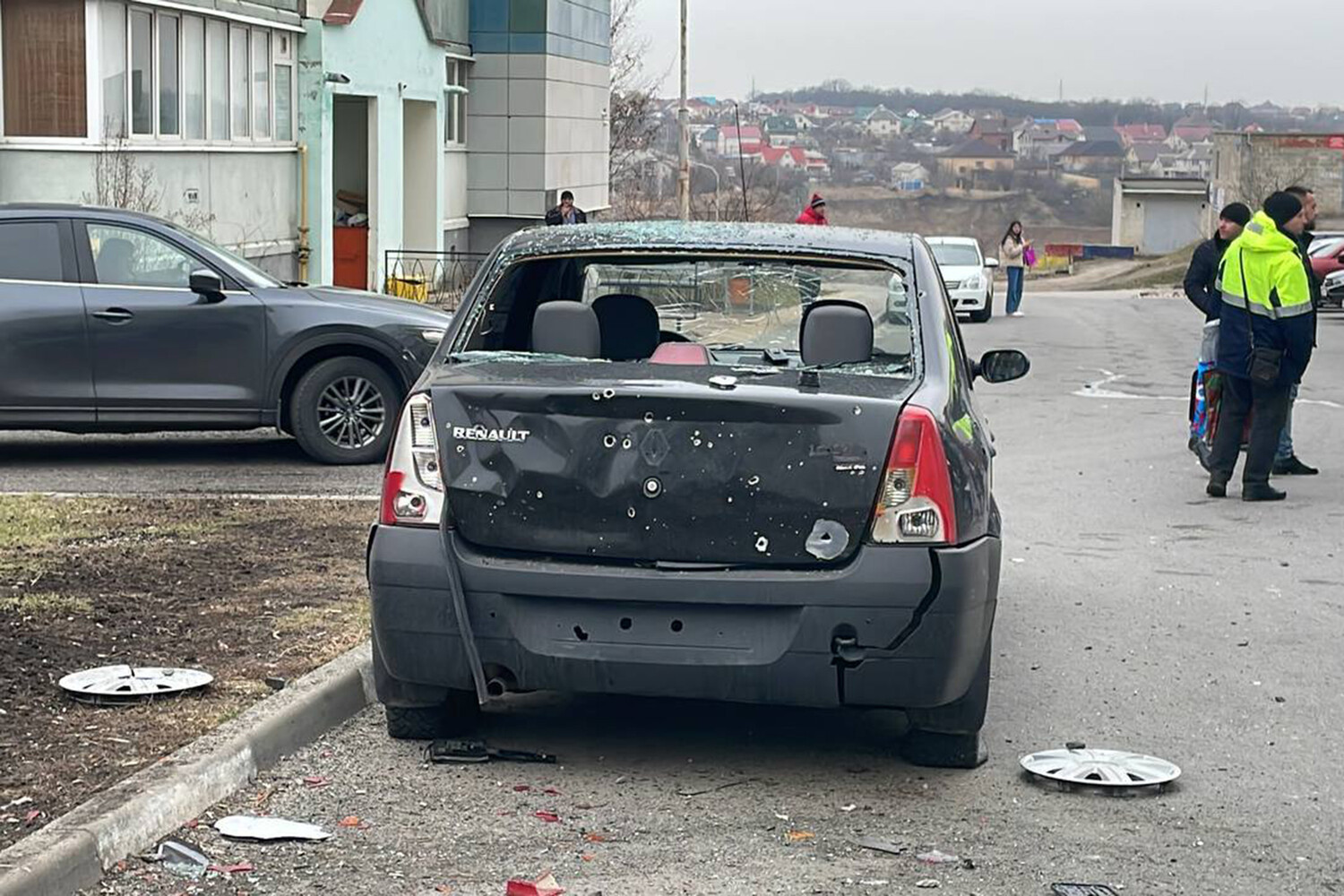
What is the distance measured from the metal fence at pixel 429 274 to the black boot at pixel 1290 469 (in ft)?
62.0

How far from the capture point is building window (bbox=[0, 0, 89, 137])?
21.6 m

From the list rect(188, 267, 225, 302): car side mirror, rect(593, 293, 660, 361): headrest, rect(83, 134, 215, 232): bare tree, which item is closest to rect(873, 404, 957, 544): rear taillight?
rect(593, 293, 660, 361): headrest

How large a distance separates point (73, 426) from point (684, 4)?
34.2 meters

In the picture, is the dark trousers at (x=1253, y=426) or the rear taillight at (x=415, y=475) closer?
the rear taillight at (x=415, y=475)

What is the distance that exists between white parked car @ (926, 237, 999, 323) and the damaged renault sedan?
26.1 metres

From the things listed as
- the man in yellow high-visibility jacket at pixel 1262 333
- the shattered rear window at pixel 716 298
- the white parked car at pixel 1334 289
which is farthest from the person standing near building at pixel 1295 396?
the white parked car at pixel 1334 289

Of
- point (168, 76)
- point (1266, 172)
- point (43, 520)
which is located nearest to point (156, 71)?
point (168, 76)

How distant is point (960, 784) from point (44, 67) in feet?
59.6

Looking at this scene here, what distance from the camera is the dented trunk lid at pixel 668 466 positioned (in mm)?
5789

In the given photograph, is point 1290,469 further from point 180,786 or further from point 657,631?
point 180,786

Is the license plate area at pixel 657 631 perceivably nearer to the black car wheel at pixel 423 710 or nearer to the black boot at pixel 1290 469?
the black car wheel at pixel 423 710

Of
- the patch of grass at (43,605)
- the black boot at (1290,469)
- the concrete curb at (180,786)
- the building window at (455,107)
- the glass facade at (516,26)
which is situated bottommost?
the black boot at (1290,469)

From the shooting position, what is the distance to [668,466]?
5.84 m

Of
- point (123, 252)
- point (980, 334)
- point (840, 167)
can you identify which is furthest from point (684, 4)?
point (840, 167)
